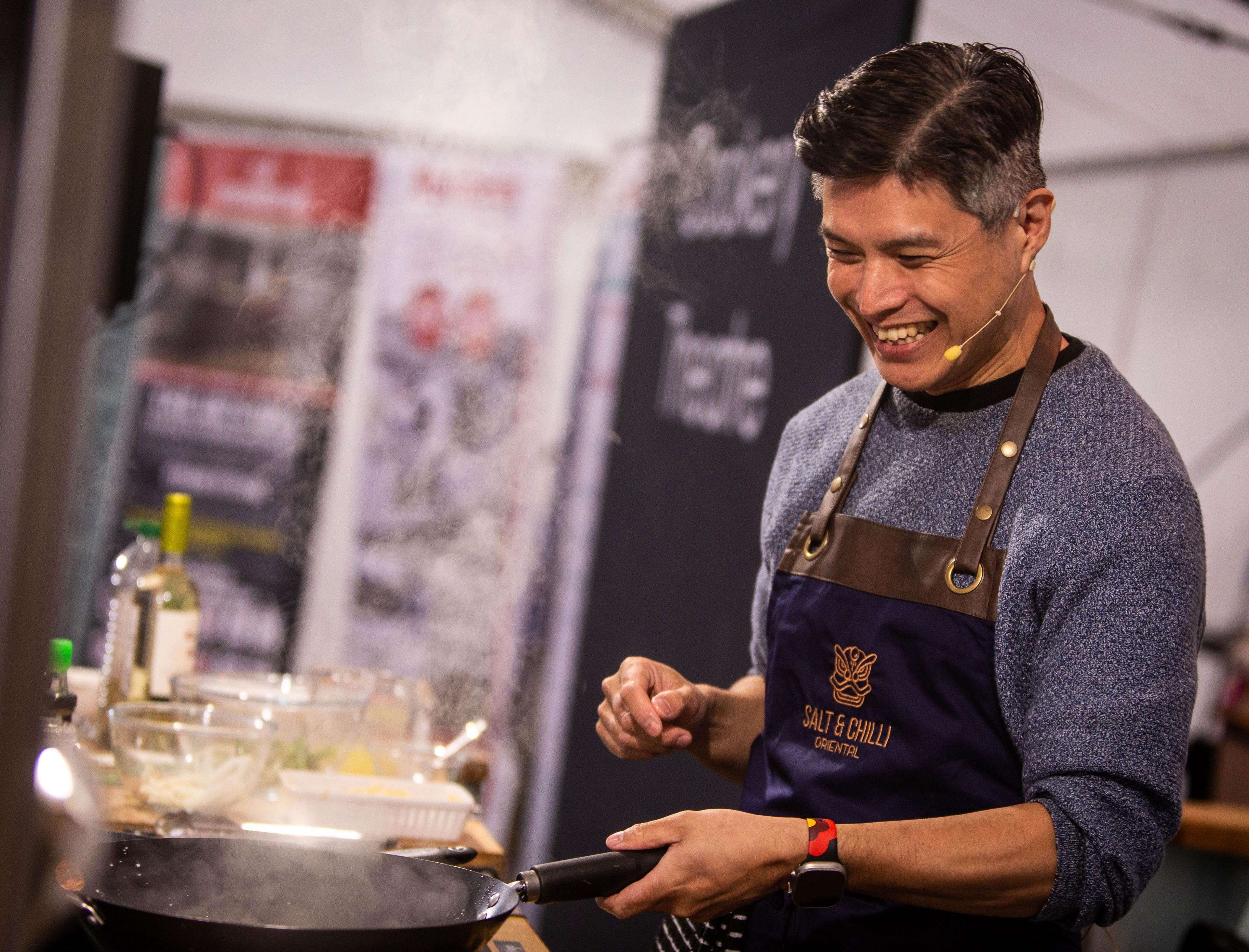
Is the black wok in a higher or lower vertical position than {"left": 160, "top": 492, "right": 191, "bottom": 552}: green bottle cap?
lower

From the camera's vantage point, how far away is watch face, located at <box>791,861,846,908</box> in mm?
1102

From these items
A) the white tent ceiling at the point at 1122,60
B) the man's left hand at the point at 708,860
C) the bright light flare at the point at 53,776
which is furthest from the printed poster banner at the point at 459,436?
the bright light flare at the point at 53,776

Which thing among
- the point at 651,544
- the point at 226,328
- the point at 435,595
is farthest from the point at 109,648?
the point at 226,328

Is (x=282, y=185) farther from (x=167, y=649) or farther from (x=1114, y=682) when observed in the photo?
(x=1114, y=682)

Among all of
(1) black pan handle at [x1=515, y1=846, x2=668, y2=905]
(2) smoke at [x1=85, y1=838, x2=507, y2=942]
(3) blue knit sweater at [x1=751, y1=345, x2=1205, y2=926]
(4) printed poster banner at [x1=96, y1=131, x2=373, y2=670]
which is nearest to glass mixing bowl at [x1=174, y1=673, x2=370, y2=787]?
(2) smoke at [x1=85, y1=838, x2=507, y2=942]

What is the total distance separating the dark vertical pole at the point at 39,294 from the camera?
384 mm

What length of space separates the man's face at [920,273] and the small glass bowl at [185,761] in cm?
92

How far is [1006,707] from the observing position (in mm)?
1194

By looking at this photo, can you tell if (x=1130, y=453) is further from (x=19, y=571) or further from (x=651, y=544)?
(x=651, y=544)

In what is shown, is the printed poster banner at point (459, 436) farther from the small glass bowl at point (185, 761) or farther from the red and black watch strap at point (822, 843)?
the red and black watch strap at point (822, 843)

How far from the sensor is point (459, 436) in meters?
3.65

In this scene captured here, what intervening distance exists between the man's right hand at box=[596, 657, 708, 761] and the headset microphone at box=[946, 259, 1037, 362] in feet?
1.69

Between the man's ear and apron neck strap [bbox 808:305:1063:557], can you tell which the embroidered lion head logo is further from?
the man's ear

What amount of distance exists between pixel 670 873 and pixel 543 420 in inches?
104
